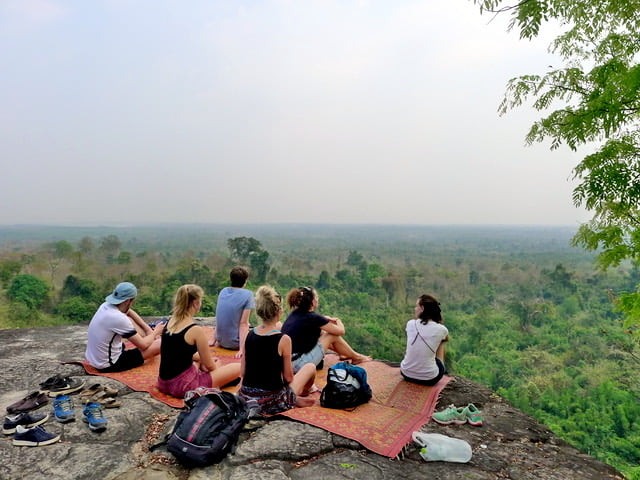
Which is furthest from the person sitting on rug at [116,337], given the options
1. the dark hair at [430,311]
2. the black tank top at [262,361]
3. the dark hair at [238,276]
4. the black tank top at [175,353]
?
the dark hair at [430,311]

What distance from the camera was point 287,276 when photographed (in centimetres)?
3347

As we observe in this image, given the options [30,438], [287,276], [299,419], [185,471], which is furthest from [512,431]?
[287,276]

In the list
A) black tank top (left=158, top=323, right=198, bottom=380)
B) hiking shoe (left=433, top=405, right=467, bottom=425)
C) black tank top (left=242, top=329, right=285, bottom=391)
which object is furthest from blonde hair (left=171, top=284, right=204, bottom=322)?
hiking shoe (left=433, top=405, right=467, bottom=425)

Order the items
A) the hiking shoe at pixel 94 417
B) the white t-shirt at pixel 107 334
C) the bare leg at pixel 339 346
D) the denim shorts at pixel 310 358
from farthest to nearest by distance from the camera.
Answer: the bare leg at pixel 339 346 → the denim shorts at pixel 310 358 → the white t-shirt at pixel 107 334 → the hiking shoe at pixel 94 417

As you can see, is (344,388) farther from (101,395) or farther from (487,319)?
(487,319)

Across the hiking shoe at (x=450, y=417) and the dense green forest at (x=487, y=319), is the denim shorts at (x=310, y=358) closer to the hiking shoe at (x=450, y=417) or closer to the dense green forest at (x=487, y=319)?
the hiking shoe at (x=450, y=417)

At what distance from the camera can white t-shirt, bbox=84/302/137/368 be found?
4121 millimetres

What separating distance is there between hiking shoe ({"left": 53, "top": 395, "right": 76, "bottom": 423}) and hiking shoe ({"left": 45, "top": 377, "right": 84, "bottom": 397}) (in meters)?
0.39

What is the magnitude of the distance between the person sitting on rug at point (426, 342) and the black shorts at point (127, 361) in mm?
3201

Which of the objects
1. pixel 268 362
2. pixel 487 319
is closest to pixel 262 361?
pixel 268 362

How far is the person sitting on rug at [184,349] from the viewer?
3.58 metres

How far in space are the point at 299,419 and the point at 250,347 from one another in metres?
0.76

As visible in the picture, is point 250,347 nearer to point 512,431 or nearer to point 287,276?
point 512,431

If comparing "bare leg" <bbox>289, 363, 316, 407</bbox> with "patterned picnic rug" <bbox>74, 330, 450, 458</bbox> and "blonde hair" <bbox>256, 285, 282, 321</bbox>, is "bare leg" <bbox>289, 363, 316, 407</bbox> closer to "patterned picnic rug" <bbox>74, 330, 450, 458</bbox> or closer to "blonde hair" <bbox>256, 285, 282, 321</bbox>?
"patterned picnic rug" <bbox>74, 330, 450, 458</bbox>
